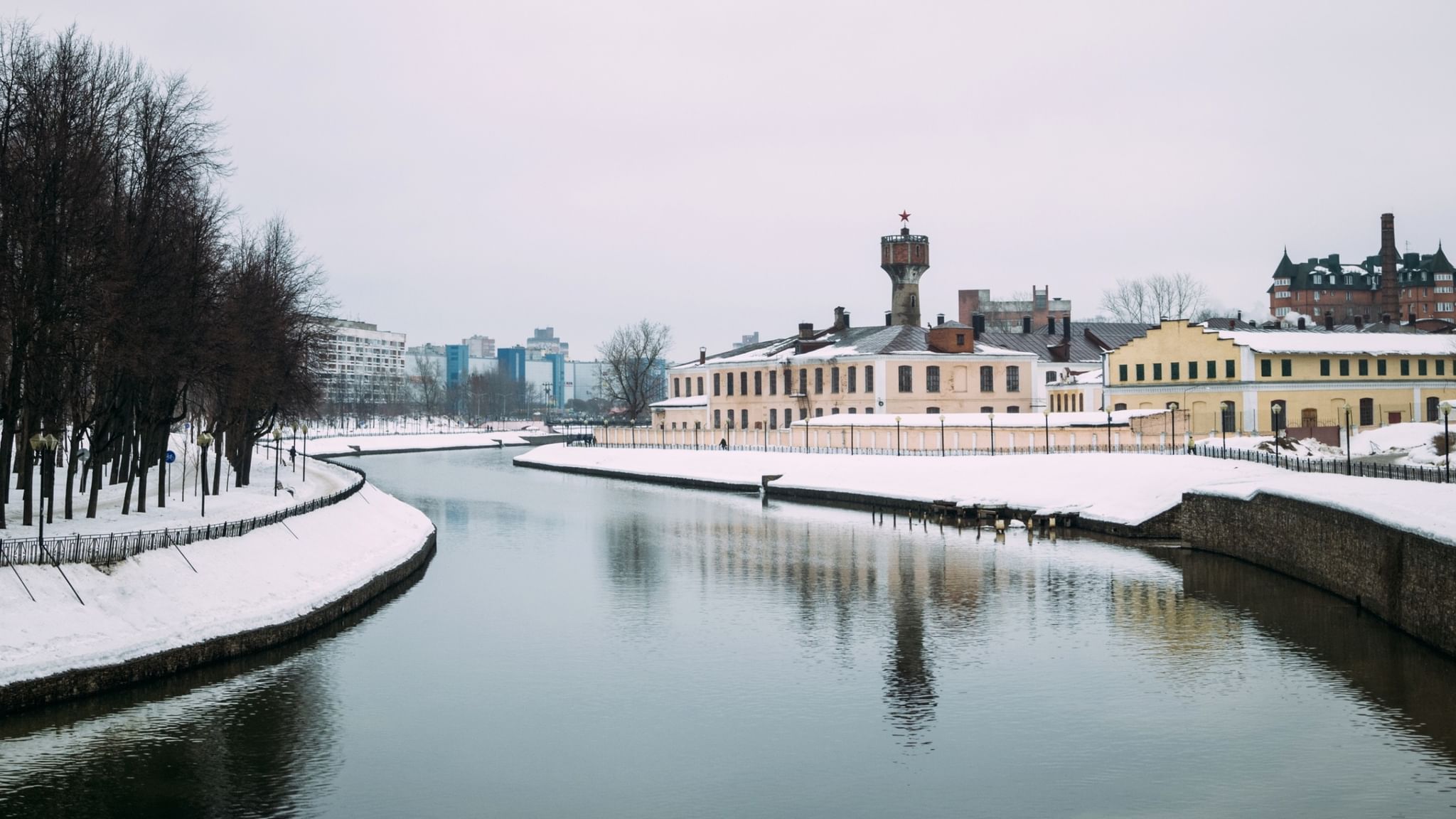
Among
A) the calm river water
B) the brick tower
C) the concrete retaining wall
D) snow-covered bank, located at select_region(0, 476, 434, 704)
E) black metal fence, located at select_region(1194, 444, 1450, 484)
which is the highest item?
the brick tower

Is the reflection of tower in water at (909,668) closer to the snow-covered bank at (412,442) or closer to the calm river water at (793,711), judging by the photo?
the calm river water at (793,711)

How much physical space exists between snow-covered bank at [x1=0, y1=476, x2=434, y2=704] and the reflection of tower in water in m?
13.8

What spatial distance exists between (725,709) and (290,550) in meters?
15.3

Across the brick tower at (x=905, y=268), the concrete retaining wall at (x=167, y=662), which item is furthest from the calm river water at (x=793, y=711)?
the brick tower at (x=905, y=268)

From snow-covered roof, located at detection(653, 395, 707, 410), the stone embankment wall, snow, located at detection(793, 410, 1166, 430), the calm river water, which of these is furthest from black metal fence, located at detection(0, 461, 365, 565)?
snow-covered roof, located at detection(653, 395, 707, 410)

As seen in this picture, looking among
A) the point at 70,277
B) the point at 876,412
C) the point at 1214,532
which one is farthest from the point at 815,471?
the point at 70,277

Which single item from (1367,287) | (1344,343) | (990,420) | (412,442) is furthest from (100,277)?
(1367,287)

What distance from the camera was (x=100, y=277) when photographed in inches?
1288

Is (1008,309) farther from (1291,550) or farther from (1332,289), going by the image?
(1291,550)

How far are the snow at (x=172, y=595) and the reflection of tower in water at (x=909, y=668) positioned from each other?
13846 mm

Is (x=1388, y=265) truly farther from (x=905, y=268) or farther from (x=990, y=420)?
(x=990, y=420)

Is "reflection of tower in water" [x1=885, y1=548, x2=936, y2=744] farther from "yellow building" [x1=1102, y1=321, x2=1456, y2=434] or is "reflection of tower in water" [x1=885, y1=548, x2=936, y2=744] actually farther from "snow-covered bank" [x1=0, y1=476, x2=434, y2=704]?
"yellow building" [x1=1102, y1=321, x2=1456, y2=434]

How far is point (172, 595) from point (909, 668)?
15537 millimetres

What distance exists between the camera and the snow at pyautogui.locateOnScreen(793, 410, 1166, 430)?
6962 cm
